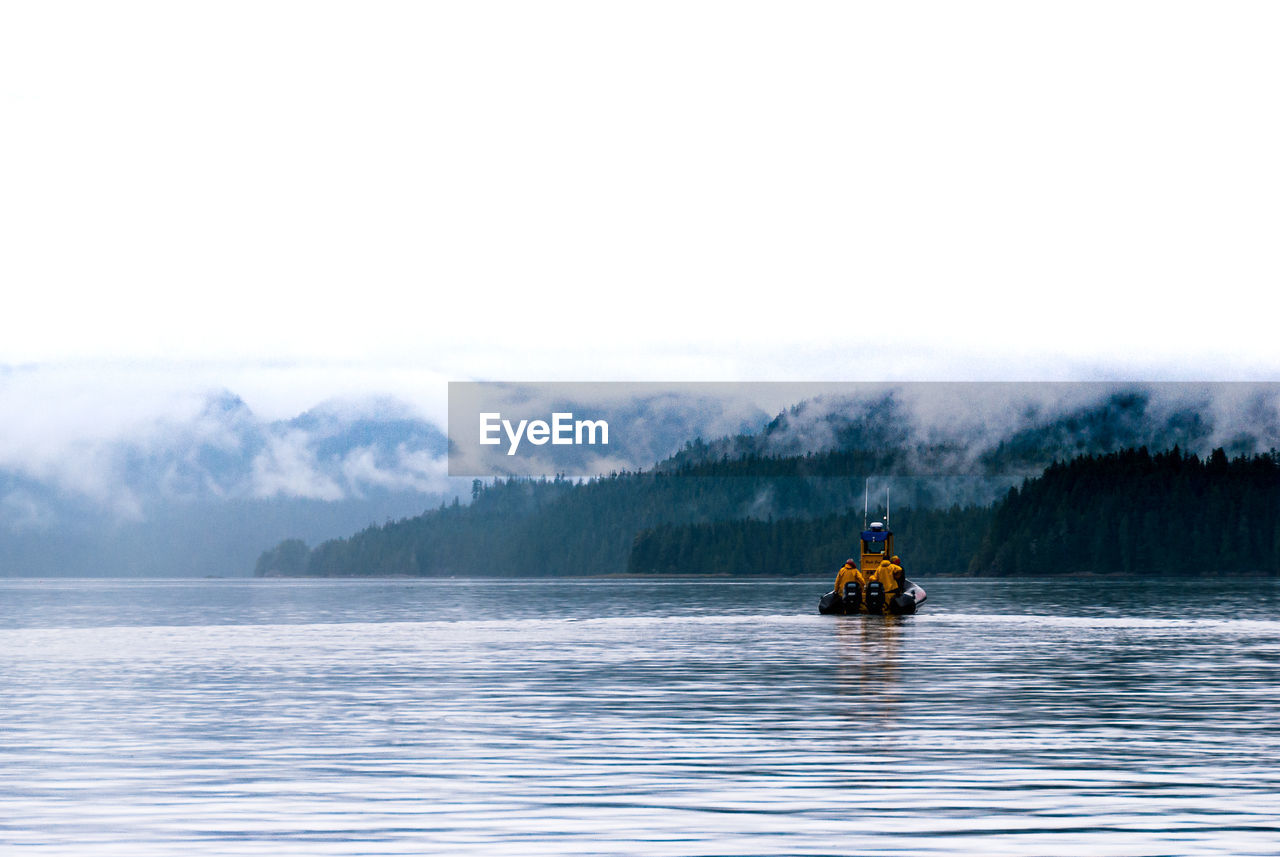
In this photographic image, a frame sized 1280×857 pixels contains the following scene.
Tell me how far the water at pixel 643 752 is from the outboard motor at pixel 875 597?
34.8 m

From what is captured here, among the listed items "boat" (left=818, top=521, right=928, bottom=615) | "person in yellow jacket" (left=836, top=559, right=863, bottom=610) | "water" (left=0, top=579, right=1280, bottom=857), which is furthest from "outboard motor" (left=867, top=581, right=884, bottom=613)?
"water" (left=0, top=579, right=1280, bottom=857)

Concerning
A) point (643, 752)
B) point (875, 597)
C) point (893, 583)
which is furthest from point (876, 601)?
point (643, 752)

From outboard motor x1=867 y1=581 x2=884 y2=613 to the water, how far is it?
34.8m

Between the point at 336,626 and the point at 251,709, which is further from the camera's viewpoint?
the point at 336,626

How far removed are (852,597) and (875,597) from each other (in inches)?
51.9

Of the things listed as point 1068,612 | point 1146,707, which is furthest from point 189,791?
point 1068,612

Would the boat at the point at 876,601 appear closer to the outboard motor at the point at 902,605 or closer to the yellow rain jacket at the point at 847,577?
the outboard motor at the point at 902,605

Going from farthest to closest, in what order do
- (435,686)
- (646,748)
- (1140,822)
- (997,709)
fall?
1. (435,686)
2. (997,709)
3. (646,748)
4. (1140,822)

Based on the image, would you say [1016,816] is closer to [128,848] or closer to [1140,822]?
[1140,822]

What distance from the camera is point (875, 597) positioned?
96.5 meters

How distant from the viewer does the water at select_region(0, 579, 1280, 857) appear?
2039cm

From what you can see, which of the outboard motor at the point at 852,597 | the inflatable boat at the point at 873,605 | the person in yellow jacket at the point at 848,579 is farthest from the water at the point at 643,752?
the person in yellow jacket at the point at 848,579

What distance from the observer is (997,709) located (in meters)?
36.6

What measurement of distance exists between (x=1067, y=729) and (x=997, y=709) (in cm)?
428
